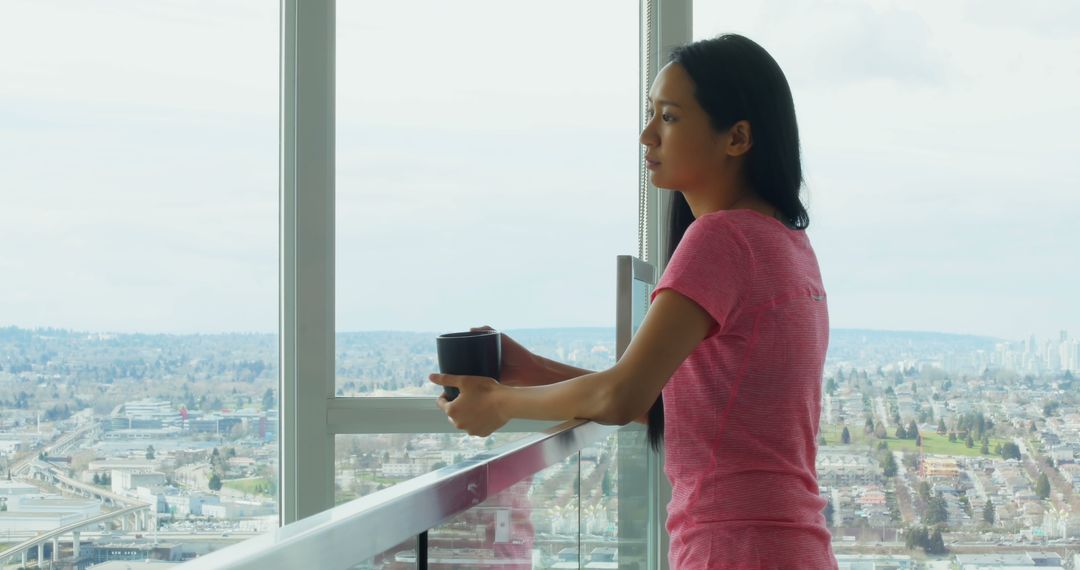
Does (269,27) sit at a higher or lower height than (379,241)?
higher

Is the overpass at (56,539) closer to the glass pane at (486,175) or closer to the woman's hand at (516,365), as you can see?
the glass pane at (486,175)

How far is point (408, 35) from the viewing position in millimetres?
3154

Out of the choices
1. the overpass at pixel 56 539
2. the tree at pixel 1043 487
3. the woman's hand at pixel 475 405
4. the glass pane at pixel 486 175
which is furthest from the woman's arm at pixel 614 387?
the tree at pixel 1043 487

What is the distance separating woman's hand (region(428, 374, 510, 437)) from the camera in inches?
59.0

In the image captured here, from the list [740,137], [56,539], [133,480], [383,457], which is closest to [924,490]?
[383,457]

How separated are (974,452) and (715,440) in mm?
1967

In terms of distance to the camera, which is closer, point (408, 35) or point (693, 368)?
point (693, 368)

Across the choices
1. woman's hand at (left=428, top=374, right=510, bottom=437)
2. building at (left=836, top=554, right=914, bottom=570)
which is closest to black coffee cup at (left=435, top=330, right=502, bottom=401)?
woman's hand at (left=428, top=374, right=510, bottom=437)

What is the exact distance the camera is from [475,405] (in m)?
1.50

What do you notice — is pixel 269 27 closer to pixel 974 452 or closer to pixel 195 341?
pixel 195 341

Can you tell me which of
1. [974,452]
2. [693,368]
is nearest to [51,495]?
[693,368]

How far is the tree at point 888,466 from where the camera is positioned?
3.04 meters

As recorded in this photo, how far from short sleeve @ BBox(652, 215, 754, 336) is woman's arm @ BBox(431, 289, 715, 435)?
0.02 metres

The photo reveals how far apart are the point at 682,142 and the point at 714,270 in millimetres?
286
